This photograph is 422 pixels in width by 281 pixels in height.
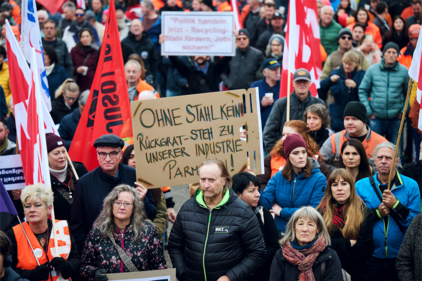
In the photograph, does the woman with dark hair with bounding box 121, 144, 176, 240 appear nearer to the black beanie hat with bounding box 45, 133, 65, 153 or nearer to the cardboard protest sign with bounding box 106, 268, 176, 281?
the black beanie hat with bounding box 45, 133, 65, 153

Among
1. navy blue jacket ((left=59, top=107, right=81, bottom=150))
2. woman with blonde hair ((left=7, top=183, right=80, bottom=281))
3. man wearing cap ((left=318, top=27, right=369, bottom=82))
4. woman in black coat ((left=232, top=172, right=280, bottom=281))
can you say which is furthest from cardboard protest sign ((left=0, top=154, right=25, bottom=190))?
man wearing cap ((left=318, top=27, right=369, bottom=82))

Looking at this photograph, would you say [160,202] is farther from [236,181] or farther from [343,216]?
[343,216]

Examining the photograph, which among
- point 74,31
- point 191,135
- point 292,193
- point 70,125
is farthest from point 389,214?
point 74,31

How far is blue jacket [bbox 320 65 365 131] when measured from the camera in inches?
374

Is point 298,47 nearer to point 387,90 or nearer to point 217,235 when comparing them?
point 387,90

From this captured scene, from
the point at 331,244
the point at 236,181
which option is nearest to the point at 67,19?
the point at 236,181

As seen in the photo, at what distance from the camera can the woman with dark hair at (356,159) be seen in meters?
6.01

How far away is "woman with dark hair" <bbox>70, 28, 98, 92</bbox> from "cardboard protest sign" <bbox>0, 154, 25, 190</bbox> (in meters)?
5.35

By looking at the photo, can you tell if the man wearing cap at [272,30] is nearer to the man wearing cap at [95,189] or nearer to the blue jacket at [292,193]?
the blue jacket at [292,193]

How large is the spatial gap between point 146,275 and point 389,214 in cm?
249

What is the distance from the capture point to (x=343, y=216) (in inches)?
207

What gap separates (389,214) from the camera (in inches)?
218

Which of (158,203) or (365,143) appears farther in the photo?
(365,143)

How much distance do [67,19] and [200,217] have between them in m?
9.76
